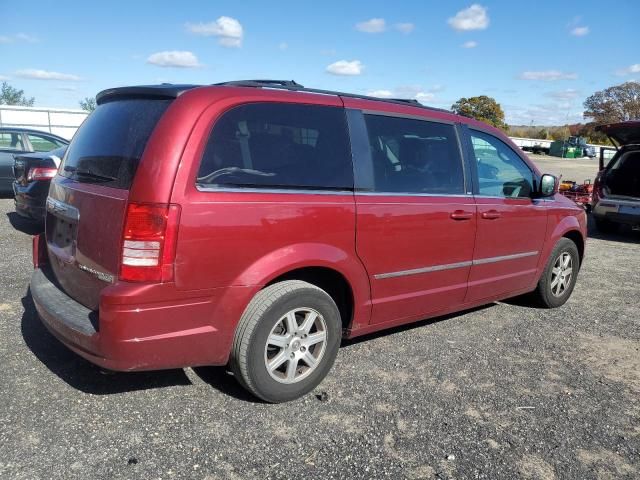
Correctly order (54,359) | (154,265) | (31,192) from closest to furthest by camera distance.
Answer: (154,265), (54,359), (31,192)

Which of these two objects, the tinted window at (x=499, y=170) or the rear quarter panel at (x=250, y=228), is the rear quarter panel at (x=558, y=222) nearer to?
the tinted window at (x=499, y=170)

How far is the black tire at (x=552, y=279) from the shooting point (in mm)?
5305

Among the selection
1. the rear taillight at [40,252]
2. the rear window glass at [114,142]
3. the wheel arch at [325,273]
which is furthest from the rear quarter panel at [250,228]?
the rear taillight at [40,252]

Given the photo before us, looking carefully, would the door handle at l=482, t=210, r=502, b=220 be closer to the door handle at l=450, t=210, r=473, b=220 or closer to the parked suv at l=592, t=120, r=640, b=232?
the door handle at l=450, t=210, r=473, b=220

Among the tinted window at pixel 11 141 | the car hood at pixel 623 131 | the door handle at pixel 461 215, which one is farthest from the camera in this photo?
the tinted window at pixel 11 141

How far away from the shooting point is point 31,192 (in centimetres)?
774

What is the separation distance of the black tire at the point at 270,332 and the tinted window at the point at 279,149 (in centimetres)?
62

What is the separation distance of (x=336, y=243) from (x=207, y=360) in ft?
3.33

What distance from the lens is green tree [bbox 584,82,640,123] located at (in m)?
75.6

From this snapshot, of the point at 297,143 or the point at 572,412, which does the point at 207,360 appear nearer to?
the point at 297,143

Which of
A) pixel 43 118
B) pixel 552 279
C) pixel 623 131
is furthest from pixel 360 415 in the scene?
pixel 43 118

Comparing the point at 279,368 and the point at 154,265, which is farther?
the point at 279,368

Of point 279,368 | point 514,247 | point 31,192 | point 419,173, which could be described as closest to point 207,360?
point 279,368

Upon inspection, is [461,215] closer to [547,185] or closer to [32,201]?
[547,185]
